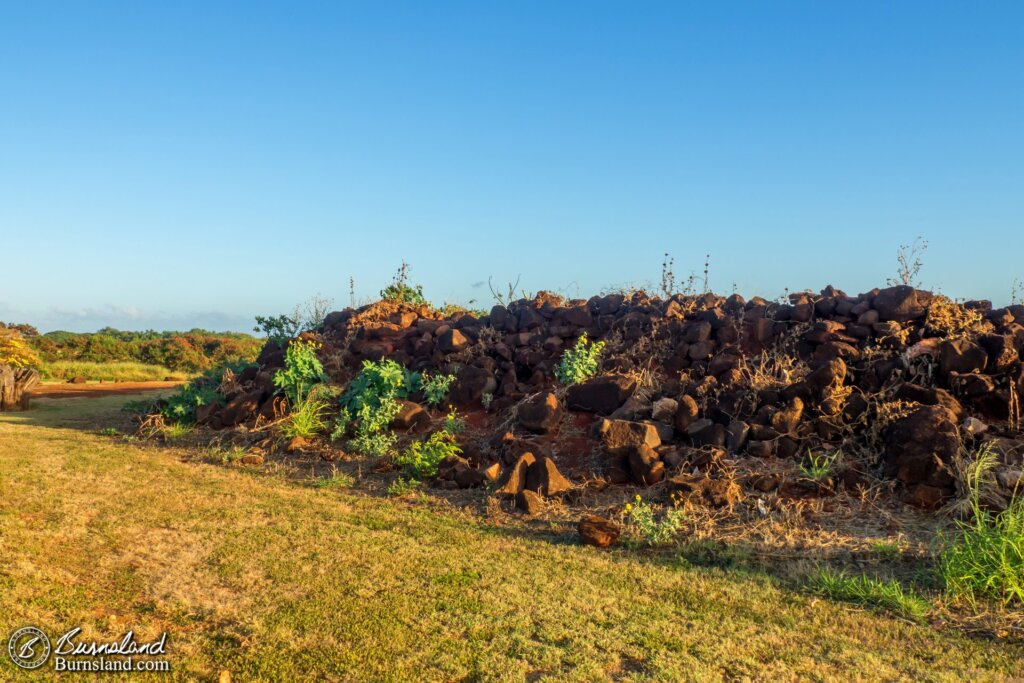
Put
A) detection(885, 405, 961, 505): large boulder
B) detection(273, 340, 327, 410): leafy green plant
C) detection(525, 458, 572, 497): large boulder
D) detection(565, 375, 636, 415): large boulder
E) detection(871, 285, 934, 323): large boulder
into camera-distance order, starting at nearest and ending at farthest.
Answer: detection(885, 405, 961, 505): large boulder, detection(525, 458, 572, 497): large boulder, detection(565, 375, 636, 415): large boulder, detection(871, 285, 934, 323): large boulder, detection(273, 340, 327, 410): leafy green plant

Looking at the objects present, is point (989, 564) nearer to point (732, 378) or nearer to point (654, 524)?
point (654, 524)

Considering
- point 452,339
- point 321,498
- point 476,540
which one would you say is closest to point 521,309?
point 452,339

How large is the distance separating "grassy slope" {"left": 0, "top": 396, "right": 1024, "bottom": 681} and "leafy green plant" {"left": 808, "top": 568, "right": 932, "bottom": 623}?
0.49 feet

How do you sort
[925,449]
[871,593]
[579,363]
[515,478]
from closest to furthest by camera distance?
[871,593] → [925,449] → [515,478] → [579,363]

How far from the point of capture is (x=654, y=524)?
5.93 meters

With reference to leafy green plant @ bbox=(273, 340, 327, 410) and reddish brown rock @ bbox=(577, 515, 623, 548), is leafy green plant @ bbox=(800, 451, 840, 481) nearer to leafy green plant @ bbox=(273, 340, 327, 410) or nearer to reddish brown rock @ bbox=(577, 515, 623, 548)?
reddish brown rock @ bbox=(577, 515, 623, 548)

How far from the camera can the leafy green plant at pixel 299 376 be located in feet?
35.1

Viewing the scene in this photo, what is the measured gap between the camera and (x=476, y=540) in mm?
5961

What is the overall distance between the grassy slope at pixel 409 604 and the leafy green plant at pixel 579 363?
3.28 m

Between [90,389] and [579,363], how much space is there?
609 inches
